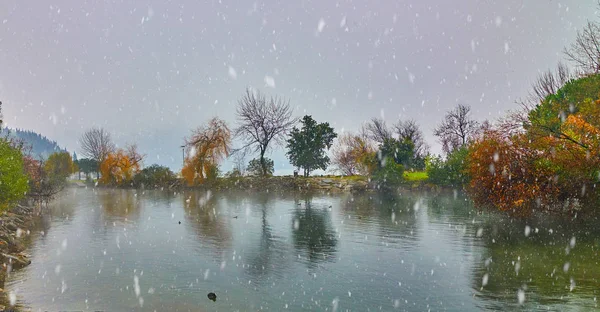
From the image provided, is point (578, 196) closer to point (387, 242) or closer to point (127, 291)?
point (387, 242)

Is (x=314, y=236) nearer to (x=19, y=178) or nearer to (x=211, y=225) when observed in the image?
(x=211, y=225)

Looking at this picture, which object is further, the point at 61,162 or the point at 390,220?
the point at 61,162

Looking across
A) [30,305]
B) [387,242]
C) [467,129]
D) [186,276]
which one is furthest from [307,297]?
[467,129]

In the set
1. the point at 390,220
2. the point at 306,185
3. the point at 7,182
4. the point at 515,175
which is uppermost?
the point at 515,175

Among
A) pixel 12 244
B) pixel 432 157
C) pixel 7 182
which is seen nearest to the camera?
pixel 12 244

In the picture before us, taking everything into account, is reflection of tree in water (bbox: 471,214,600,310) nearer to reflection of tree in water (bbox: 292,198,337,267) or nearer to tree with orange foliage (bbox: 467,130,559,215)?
tree with orange foliage (bbox: 467,130,559,215)

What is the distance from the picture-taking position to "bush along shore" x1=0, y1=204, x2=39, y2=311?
12913mm

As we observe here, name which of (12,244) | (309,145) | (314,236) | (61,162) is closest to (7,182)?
(12,244)

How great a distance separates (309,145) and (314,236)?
45802mm

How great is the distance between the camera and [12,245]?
16.4 meters

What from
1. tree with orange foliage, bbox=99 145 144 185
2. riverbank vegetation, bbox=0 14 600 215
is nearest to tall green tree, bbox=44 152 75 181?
riverbank vegetation, bbox=0 14 600 215

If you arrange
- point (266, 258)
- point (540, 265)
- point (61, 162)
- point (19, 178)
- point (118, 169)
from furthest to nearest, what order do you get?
point (61, 162) < point (118, 169) < point (19, 178) < point (266, 258) < point (540, 265)

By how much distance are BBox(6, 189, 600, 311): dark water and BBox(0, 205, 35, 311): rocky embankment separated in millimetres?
430

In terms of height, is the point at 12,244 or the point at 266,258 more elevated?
the point at 12,244
